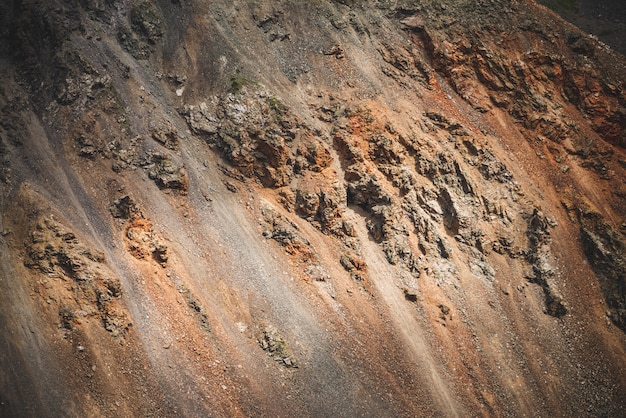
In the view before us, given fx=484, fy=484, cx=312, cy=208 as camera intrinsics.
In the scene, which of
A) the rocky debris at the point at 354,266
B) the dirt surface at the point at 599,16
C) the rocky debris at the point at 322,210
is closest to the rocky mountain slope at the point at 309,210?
the rocky debris at the point at 354,266

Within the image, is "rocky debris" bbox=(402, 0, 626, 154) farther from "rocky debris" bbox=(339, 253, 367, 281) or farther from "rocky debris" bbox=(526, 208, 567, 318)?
"rocky debris" bbox=(339, 253, 367, 281)

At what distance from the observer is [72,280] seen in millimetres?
26047

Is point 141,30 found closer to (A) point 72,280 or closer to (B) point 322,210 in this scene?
(B) point 322,210

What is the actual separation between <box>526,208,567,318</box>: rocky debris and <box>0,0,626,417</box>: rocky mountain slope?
19 cm

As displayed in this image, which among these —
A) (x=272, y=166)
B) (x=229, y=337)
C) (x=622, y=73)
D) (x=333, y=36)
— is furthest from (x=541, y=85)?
(x=229, y=337)

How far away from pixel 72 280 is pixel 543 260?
30931mm

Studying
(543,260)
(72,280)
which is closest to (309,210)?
(72,280)

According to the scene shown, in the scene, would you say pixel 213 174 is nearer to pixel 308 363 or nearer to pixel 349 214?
pixel 349 214

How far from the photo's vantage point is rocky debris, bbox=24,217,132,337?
25.3m

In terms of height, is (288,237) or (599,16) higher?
(599,16)

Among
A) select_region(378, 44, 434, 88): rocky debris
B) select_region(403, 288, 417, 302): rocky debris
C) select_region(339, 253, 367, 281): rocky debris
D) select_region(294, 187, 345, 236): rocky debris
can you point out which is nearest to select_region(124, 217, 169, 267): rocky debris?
select_region(294, 187, 345, 236): rocky debris

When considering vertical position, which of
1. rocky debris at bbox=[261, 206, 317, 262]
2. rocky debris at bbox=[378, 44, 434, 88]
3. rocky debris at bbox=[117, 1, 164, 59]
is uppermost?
rocky debris at bbox=[378, 44, 434, 88]

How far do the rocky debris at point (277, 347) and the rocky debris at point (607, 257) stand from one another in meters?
22.7

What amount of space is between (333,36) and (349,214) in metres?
16.7
